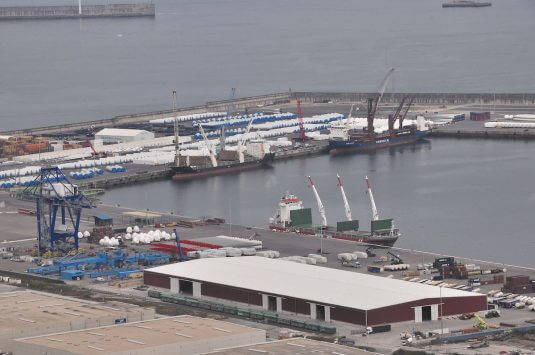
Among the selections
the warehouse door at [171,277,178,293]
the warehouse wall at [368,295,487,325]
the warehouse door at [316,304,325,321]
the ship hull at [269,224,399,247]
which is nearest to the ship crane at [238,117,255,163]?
the ship hull at [269,224,399,247]

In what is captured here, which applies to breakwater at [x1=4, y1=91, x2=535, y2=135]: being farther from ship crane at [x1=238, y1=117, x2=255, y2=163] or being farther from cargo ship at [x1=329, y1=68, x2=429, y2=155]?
cargo ship at [x1=329, y1=68, x2=429, y2=155]

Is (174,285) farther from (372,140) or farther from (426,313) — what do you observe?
(372,140)

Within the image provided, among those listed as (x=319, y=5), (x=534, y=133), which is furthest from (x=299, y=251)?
(x=319, y=5)

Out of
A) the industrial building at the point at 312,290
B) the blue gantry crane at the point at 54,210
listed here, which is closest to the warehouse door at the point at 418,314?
the industrial building at the point at 312,290

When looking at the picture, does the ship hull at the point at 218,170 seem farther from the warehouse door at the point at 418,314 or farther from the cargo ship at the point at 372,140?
the warehouse door at the point at 418,314

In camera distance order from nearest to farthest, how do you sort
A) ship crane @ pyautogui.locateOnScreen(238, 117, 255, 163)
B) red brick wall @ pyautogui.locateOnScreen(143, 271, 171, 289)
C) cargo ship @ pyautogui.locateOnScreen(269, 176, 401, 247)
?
red brick wall @ pyautogui.locateOnScreen(143, 271, 171, 289) → cargo ship @ pyautogui.locateOnScreen(269, 176, 401, 247) → ship crane @ pyautogui.locateOnScreen(238, 117, 255, 163)

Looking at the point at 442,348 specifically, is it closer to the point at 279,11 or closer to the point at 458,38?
the point at 458,38

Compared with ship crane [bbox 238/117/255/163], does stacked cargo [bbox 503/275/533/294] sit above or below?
below
